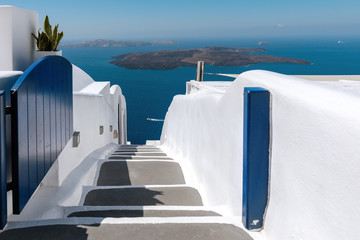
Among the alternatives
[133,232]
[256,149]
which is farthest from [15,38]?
[256,149]

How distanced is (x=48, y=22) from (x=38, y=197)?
424 cm

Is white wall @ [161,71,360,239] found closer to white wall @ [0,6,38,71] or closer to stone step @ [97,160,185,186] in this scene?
stone step @ [97,160,185,186]

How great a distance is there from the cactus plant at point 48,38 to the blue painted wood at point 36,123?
6.46ft

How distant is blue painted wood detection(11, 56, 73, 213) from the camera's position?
8.93 feet

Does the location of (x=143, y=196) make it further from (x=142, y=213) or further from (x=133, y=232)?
(x=133, y=232)

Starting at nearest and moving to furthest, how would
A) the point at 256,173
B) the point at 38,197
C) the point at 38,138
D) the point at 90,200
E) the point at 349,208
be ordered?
the point at 349,208, the point at 256,173, the point at 38,138, the point at 38,197, the point at 90,200

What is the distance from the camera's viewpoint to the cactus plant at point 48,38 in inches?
252

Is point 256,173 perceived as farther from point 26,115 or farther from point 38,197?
point 38,197

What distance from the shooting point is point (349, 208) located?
1633 millimetres

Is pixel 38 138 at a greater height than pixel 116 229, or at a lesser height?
greater

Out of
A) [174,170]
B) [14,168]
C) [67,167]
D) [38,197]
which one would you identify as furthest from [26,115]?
[174,170]

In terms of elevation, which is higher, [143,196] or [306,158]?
[306,158]

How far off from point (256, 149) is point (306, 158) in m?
0.56

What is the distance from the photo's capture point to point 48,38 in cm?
648
